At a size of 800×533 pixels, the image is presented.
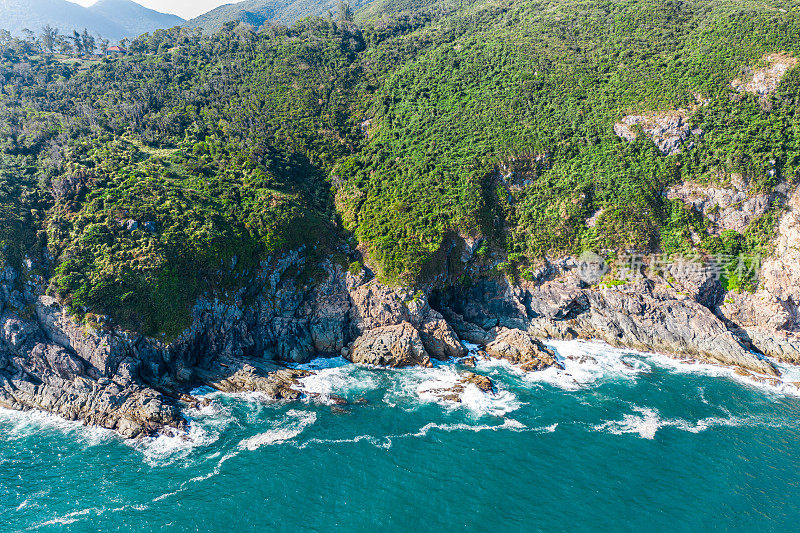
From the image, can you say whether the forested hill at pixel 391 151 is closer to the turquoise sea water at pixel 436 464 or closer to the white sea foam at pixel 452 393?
the white sea foam at pixel 452 393

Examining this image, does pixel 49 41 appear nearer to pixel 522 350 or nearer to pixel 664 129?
pixel 522 350

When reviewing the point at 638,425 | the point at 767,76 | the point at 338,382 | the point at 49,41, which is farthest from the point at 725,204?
the point at 49,41

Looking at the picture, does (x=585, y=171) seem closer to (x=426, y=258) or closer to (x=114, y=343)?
(x=426, y=258)

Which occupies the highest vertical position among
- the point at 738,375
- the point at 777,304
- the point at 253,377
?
the point at 253,377

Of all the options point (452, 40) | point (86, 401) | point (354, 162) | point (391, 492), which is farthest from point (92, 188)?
point (452, 40)

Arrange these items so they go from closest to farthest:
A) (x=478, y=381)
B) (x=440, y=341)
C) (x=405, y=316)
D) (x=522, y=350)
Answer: (x=478, y=381), (x=522, y=350), (x=440, y=341), (x=405, y=316)

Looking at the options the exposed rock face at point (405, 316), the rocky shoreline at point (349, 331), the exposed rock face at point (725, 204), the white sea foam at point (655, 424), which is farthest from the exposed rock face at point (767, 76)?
the exposed rock face at point (405, 316)

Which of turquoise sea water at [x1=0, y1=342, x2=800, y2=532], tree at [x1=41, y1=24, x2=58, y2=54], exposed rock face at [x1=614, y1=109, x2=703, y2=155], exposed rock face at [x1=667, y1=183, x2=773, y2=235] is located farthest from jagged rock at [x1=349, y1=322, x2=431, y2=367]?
tree at [x1=41, y1=24, x2=58, y2=54]
